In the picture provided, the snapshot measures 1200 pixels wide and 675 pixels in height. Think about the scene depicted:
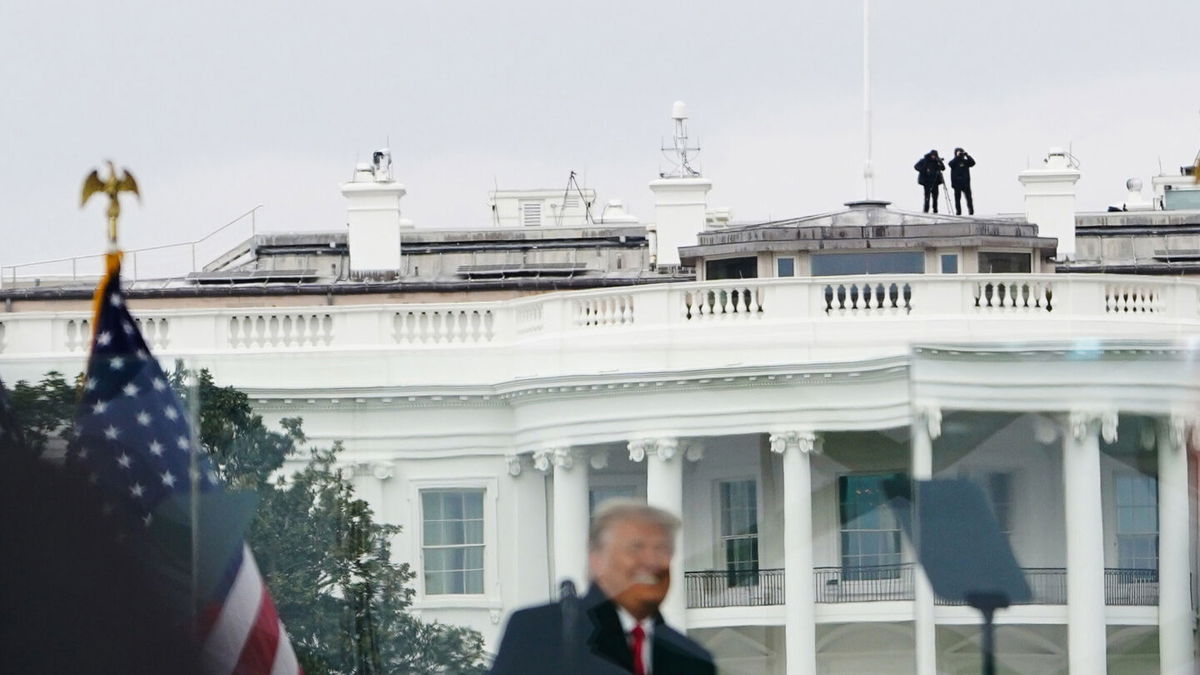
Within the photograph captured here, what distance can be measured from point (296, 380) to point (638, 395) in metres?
0.74

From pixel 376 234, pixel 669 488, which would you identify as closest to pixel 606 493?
pixel 669 488

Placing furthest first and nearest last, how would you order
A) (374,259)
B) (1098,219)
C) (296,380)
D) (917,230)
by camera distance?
1. (1098,219)
2. (374,259)
3. (917,230)
4. (296,380)

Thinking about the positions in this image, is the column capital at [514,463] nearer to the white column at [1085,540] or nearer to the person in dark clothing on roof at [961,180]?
the white column at [1085,540]

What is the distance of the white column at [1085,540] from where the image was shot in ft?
11.4

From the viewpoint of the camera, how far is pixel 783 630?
11.5 feet

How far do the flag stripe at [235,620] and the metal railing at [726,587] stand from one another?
54 centimetres

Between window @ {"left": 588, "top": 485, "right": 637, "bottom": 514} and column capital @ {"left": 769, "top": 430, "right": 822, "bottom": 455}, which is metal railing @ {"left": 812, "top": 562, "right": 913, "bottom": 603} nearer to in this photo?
column capital @ {"left": 769, "top": 430, "right": 822, "bottom": 455}

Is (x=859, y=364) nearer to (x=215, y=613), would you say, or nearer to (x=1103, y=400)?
(x=1103, y=400)

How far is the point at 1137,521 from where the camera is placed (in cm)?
373

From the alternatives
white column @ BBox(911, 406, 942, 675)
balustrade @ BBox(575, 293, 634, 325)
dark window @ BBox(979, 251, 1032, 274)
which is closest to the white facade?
white column @ BBox(911, 406, 942, 675)

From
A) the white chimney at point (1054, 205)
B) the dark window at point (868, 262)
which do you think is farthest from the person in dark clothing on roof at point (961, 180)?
the white chimney at point (1054, 205)

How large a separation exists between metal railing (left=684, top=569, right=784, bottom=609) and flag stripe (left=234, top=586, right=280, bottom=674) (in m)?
0.51

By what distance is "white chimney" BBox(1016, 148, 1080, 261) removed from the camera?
2909 centimetres

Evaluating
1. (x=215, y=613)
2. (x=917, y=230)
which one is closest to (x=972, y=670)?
(x=215, y=613)
